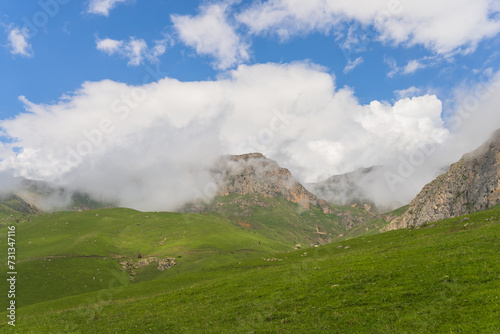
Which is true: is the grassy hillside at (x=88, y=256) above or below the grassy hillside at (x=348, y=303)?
above

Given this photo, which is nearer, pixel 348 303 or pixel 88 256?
pixel 348 303

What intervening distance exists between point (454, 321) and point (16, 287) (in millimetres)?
125593

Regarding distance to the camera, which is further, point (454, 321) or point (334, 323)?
point (334, 323)

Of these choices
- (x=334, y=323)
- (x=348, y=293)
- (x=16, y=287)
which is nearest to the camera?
(x=334, y=323)

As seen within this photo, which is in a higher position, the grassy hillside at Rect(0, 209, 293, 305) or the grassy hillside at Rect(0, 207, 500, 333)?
the grassy hillside at Rect(0, 209, 293, 305)

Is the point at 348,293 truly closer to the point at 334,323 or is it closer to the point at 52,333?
the point at 334,323

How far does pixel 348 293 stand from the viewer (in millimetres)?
28609

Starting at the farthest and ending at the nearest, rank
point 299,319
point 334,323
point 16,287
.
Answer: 1. point 16,287
2. point 299,319
3. point 334,323

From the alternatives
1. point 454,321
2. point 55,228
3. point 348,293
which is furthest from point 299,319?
point 55,228

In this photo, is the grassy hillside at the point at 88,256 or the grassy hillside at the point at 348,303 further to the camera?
the grassy hillside at the point at 88,256

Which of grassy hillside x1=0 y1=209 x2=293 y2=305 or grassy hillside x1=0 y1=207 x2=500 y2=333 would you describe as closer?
grassy hillside x1=0 y1=207 x2=500 y2=333

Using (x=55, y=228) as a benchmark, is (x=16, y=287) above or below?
below

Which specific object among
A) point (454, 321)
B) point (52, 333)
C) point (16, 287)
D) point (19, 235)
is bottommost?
point (454, 321)

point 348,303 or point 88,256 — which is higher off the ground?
point 88,256
